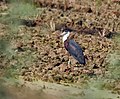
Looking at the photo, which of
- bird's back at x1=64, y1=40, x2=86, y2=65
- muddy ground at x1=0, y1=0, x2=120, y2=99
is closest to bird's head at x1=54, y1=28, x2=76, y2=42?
muddy ground at x1=0, y1=0, x2=120, y2=99

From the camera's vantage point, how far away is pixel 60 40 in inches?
340

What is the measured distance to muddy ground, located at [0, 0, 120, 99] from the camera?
6640 millimetres

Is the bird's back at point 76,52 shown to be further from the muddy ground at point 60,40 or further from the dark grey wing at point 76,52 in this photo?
the muddy ground at point 60,40

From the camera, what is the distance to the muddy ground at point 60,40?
261 inches

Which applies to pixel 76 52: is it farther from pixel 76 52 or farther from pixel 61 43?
pixel 61 43

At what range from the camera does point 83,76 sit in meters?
6.79

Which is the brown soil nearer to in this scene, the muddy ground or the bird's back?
the muddy ground

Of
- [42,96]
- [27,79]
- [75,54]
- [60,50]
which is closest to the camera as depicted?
[42,96]

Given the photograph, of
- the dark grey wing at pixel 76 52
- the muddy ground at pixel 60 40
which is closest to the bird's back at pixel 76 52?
the dark grey wing at pixel 76 52

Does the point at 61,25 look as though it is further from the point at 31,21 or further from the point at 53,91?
the point at 53,91

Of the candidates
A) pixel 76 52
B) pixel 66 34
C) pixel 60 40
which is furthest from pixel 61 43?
pixel 76 52

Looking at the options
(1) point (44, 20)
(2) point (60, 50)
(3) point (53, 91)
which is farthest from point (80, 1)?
(3) point (53, 91)

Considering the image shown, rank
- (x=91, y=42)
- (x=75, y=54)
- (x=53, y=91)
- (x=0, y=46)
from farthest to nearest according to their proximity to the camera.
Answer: (x=91, y=42), (x=75, y=54), (x=53, y=91), (x=0, y=46)

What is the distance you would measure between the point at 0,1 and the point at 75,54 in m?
4.25
